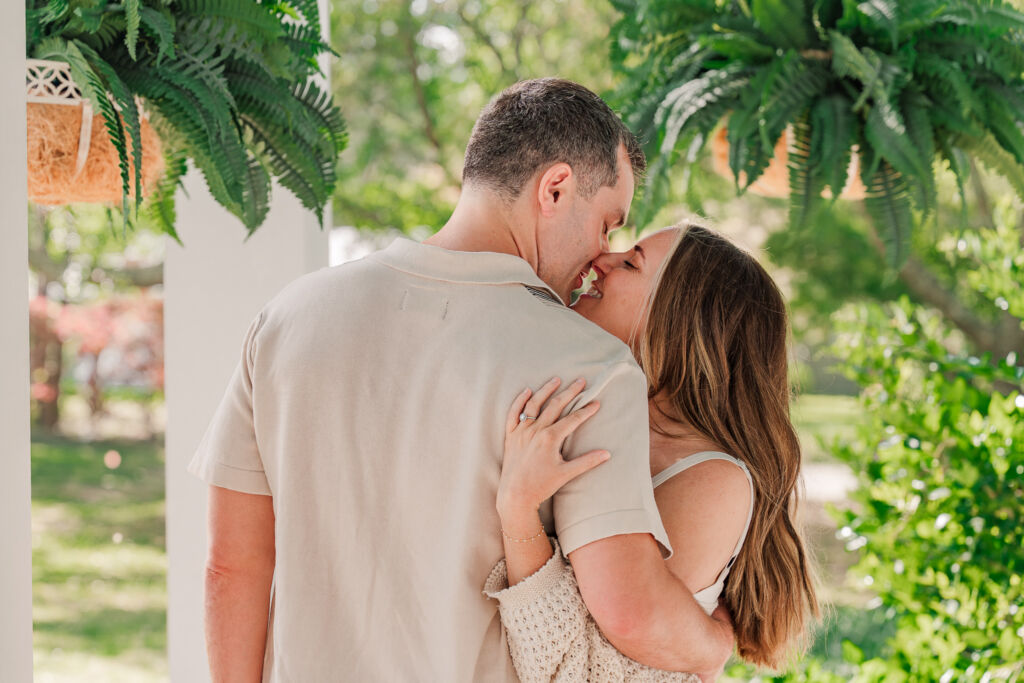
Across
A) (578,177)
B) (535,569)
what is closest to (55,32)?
(578,177)

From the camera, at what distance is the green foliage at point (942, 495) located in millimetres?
2307

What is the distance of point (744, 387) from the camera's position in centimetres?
165

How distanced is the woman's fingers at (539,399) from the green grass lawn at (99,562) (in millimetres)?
5102

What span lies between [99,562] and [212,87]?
647cm

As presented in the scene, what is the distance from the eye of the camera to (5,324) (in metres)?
1.18

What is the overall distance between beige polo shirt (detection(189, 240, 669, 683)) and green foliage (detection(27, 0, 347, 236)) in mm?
515

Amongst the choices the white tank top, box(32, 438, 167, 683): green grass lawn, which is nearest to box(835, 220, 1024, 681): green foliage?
the white tank top

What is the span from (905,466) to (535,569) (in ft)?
5.56

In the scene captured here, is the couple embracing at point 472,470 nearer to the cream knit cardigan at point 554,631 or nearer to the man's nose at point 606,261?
the cream knit cardigan at point 554,631

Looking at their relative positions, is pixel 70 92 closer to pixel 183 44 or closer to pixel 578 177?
pixel 183 44

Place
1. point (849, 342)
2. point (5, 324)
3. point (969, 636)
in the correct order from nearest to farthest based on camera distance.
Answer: point (5, 324) < point (969, 636) < point (849, 342)

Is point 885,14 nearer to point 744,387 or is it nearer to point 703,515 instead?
point 744,387

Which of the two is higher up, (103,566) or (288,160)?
(288,160)

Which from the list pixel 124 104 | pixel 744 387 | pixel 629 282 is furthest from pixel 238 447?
pixel 744 387
